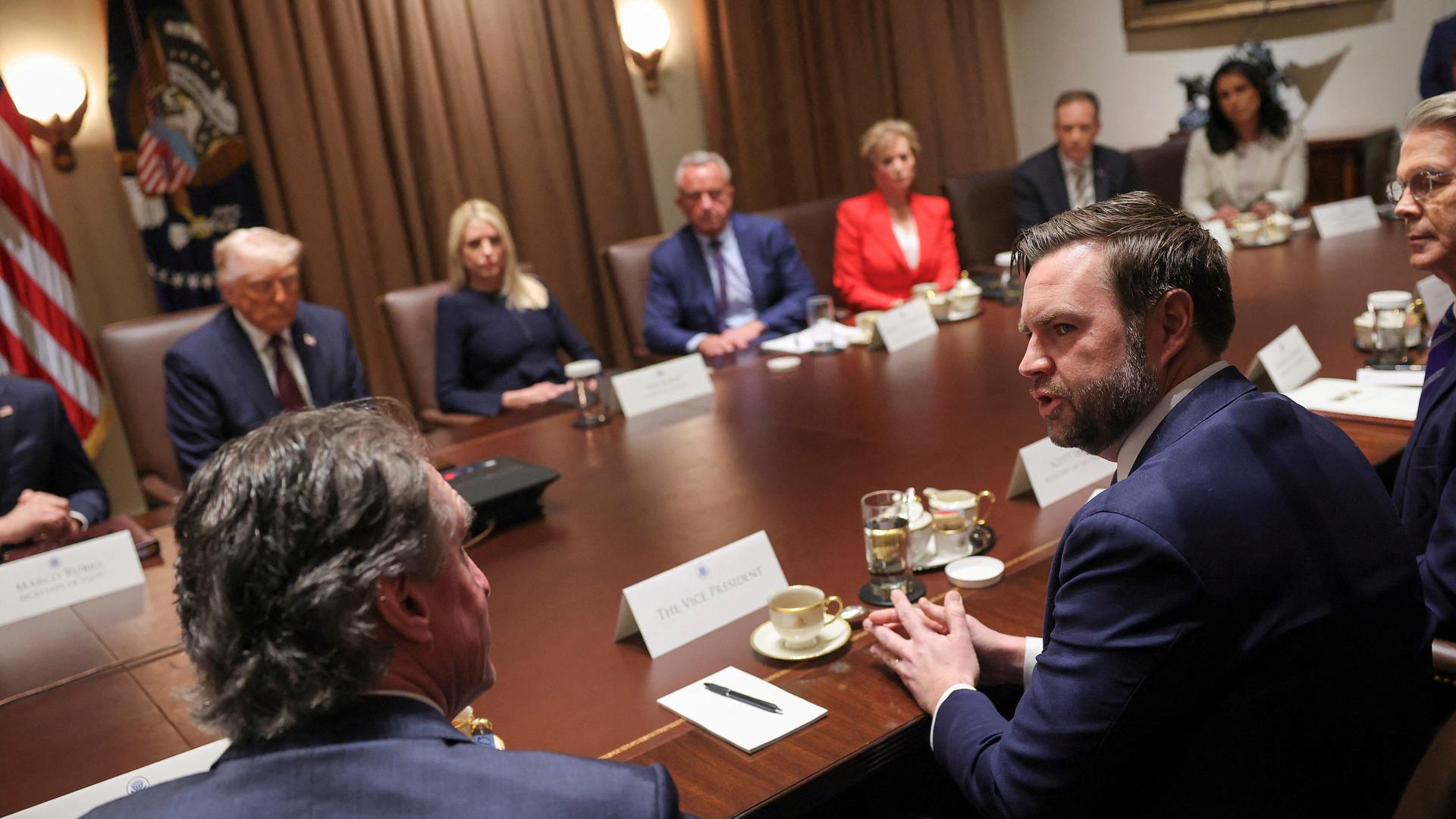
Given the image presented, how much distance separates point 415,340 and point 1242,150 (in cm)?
368

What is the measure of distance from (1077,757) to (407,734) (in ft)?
2.15

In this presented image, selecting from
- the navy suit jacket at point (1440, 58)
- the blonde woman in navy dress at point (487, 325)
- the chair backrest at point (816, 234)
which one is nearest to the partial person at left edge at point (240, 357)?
the blonde woman in navy dress at point (487, 325)

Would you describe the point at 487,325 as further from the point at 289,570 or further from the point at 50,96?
the point at 289,570

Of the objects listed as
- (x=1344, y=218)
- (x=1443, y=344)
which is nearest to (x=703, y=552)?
(x=1443, y=344)

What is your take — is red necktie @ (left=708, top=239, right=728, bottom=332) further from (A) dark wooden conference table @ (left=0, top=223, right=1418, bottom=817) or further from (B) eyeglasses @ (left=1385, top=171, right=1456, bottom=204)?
(B) eyeglasses @ (left=1385, top=171, right=1456, bottom=204)

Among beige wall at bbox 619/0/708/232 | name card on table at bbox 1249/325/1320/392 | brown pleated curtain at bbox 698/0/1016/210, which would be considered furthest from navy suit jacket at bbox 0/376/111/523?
brown pleated curtain at bbox 698/0/1016/210

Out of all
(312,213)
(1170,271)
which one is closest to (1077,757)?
(1170,271)

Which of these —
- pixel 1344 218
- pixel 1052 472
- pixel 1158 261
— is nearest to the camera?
pixel 1158 261

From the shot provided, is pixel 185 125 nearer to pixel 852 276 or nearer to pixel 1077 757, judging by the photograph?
pixel 852 276

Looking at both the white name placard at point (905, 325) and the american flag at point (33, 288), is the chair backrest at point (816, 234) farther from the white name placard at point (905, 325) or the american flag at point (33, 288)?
the american flag at point (33, 288)

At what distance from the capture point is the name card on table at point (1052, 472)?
198cm

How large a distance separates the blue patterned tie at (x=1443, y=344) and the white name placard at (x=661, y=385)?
1719mm

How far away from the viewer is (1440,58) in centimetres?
516

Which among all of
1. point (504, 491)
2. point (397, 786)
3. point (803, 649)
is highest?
point (397, 786)
